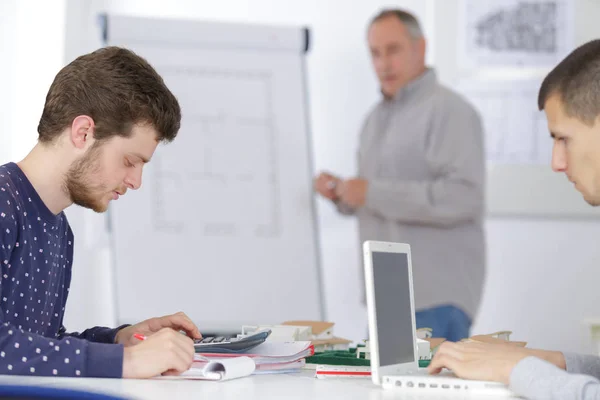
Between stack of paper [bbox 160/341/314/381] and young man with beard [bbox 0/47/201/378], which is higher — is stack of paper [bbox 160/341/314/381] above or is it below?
below

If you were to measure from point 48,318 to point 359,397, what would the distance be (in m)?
0.67

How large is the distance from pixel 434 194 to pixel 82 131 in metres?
1.73

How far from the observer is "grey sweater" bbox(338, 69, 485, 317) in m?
3.00

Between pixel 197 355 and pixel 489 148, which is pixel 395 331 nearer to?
pixel 197 355

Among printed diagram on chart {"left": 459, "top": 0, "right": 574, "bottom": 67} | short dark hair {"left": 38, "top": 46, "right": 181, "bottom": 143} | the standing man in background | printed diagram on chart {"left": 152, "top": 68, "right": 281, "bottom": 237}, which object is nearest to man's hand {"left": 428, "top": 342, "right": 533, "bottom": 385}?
short dark hair {"left": 38, "top": 46, "right": 181, "bottom": 143}

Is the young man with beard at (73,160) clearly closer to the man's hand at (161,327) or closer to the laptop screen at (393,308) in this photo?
the man's hand at (161,327)

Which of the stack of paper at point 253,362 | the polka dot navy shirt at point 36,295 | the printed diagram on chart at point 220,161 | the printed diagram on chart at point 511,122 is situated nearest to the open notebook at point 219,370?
the stack of paper at point 253,362

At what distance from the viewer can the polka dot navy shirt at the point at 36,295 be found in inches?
49.1

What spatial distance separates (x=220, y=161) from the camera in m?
3.17

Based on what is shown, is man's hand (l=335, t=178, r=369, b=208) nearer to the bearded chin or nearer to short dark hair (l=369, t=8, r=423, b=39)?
short dark hair (l=369, t=8, r=423, b=39)

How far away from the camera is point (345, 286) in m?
3.70

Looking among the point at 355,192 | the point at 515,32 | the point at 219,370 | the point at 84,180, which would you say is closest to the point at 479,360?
the point at 219,370

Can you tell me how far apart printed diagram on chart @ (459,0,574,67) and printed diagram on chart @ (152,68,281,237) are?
102 centimetres

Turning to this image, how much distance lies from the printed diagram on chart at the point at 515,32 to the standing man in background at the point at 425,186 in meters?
0.54
